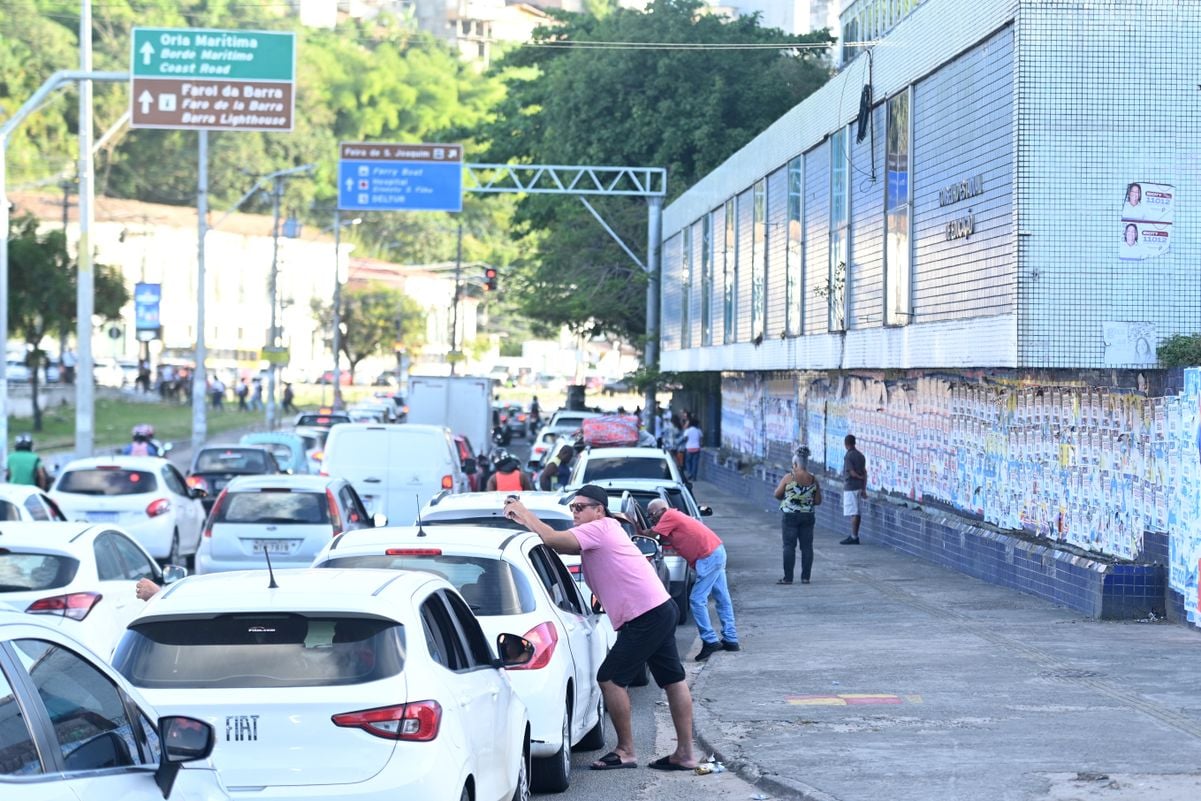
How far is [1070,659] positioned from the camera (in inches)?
579

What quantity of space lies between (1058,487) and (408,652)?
13377 millimetres

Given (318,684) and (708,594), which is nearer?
(318,684)

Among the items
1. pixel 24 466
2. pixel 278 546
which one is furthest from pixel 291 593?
pixel 24 466

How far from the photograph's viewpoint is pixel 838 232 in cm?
2809

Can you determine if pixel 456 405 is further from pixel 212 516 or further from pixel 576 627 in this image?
pixel 576 627

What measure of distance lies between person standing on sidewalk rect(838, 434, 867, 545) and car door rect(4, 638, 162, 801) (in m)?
21.3

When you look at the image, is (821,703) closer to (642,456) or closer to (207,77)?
(642,456)

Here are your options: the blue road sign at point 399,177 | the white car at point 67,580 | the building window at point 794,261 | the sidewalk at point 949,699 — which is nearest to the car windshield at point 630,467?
the sidewalk at point 949,699

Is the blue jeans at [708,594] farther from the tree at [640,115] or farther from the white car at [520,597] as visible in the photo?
the tree at [640,115]

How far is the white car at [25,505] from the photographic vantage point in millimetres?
17969

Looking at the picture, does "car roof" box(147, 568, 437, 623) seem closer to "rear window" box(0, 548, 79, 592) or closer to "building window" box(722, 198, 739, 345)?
"rear window" box(0, 548, 79, 592)

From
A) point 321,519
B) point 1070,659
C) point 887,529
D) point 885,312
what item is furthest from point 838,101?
point 1070,659

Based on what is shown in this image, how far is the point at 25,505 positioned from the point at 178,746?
1363 centimetres

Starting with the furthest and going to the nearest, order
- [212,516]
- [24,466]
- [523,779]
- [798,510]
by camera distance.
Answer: [24,466], [798,510], [212,516], [523,779]
